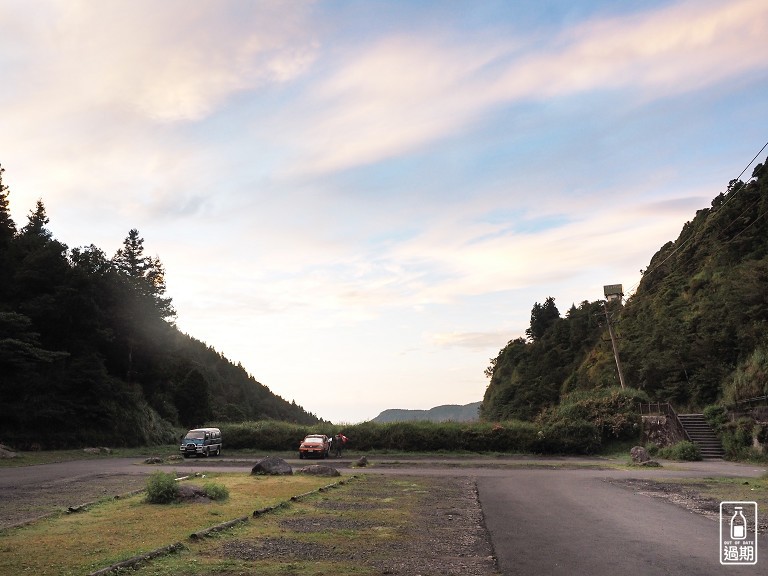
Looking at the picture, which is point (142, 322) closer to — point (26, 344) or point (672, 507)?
point (26, 344)

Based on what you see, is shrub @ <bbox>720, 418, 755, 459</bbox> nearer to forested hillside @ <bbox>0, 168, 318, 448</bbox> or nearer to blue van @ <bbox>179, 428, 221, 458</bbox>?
blue van @ <bbox>179, 428, 221, 458</bbox>

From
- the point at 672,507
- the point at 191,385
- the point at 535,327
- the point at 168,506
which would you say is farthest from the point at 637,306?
the point at 168,506

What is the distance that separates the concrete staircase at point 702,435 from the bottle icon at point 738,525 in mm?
24640

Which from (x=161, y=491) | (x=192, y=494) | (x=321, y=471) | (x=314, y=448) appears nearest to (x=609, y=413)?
(x=314, y=448)

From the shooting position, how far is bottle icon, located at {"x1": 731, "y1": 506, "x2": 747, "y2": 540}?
38.0ft

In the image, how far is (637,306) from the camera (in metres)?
80.2

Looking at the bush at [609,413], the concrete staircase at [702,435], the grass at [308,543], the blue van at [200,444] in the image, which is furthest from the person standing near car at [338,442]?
the grass at [308,543]

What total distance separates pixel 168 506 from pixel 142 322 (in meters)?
54.1

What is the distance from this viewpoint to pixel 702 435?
3872 cm

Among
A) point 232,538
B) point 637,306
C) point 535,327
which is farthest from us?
point 535,327

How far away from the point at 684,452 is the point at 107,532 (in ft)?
110

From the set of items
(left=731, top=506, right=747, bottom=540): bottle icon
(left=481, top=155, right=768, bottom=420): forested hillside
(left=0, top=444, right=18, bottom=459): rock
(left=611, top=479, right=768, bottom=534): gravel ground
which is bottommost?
(left=0, top=444, right=18, bottom=459): rock

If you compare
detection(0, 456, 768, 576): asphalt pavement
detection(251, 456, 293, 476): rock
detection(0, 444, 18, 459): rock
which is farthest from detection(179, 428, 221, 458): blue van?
detection(251, 456, 293, 476): rock

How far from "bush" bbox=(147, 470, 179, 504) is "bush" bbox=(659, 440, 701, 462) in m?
30.7
